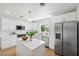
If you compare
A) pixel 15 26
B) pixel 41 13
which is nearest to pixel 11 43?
pixel 15 26

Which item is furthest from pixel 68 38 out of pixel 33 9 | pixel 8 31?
pixel 8 31

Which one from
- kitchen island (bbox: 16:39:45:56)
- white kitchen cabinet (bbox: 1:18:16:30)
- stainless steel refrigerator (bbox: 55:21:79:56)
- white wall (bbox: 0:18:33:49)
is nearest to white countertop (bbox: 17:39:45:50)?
kitchen island (bbox: 16:39:45:56)

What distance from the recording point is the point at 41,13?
1489 millimetres

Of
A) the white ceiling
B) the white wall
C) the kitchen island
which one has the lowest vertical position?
the kitchen island

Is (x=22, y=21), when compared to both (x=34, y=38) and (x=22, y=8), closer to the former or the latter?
(x=22, y=8)

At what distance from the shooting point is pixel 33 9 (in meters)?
1.42

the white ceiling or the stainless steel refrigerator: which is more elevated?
the white ceiling

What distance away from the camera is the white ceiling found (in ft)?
4.28

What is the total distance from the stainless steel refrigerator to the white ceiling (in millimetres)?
417

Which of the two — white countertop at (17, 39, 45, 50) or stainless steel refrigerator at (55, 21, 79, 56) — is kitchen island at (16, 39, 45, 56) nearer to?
white countertop at (17, 39, 45, 50)

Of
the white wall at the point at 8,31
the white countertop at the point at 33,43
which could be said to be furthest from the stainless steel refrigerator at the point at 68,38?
the white wall at the point at 8,31

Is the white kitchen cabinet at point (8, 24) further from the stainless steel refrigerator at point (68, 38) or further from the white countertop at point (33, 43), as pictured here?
the stainless steel refrigerator at point (68, 38)

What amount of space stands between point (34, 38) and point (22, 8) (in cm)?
55

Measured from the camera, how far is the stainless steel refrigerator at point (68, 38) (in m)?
1.95
